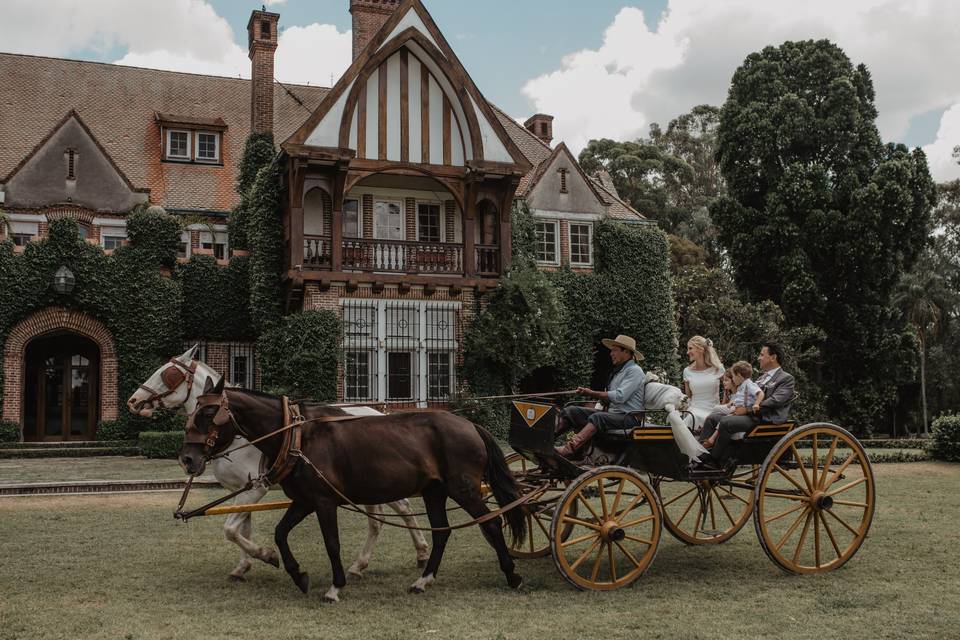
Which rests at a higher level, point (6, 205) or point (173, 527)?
point (6, 205)

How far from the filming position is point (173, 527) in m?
11.7

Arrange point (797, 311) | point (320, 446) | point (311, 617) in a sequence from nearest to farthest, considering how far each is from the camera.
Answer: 1. point (311, 617)
2. point (320, 446)
3. point (797, 311)

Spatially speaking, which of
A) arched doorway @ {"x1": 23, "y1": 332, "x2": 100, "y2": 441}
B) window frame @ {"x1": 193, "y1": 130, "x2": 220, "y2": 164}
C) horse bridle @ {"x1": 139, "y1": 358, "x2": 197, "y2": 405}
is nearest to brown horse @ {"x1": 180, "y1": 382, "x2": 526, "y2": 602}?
horse bridle @ {"x1": 139, "y1": 358, "x2": 197, "y2": 405}

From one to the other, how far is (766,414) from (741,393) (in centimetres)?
38

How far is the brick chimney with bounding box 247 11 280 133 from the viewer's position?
2694 centimetres

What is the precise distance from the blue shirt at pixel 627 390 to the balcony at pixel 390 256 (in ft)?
50.8

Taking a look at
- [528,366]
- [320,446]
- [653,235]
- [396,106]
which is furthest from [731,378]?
[653,235]

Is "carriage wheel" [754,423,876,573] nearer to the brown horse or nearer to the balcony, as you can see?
the brown horse

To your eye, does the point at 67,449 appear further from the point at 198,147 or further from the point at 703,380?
the point at 703,380

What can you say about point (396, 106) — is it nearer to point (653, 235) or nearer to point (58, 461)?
point (653, 235)

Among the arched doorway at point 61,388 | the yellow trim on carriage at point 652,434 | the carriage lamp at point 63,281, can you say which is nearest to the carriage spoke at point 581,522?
the yellow trim on carriage at point 652,434

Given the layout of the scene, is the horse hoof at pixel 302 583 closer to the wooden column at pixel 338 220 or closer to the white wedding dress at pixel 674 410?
the white wedding dress at pixel 674 410

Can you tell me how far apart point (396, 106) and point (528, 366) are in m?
Answer: 8.03

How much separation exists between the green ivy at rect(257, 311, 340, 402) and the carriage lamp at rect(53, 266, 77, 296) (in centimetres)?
582
